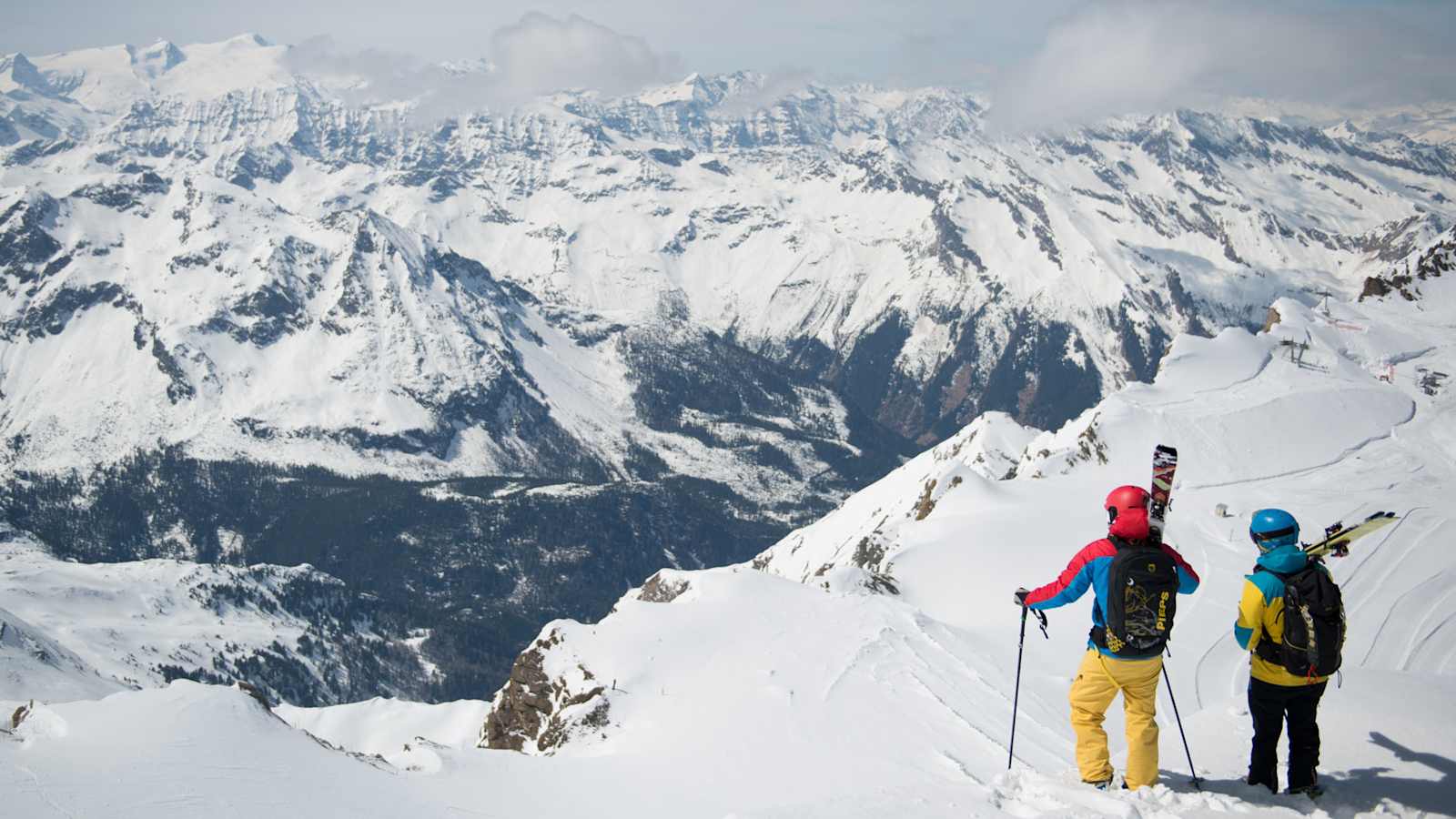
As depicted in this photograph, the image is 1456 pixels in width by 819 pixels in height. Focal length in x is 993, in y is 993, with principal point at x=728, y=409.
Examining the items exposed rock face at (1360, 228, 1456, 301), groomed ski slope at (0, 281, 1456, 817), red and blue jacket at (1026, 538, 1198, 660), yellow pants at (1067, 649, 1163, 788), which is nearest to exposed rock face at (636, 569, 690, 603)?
groomed ski slope at (0, 281, 1456, 817)

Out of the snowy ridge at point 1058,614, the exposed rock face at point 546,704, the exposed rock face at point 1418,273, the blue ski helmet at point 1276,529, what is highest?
the exposed rock face at point 1418,273

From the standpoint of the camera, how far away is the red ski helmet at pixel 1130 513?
15297 mm

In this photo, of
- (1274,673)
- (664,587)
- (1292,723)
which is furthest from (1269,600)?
(664,587)

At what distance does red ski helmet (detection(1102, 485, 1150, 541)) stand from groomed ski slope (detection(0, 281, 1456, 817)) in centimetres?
408

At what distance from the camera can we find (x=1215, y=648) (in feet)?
144

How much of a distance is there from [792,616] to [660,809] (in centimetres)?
2207

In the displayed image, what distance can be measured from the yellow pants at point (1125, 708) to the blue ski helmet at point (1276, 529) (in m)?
2.51

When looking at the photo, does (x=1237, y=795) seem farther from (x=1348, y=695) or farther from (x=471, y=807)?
(x=471, y=807)

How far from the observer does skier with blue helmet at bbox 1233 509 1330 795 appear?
49.8ft

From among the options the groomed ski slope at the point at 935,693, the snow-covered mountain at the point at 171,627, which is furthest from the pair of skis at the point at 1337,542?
the snow-covered mountain at the point at 171,627

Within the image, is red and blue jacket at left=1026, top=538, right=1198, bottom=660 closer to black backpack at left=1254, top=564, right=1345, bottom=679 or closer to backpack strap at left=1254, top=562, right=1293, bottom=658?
backpack strap at left=1254, top=562, right=1293, bottom=658

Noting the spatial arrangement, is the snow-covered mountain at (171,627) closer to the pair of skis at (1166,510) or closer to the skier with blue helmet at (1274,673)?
the pair of skis at (1166,510)

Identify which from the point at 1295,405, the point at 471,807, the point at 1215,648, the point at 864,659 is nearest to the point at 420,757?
the point at 471,807

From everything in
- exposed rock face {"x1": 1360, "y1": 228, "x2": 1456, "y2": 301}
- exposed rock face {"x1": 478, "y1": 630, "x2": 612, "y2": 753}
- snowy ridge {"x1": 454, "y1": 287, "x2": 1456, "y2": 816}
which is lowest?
exposed rock face {"x1": 478, "y1": 630, "x2": 612, "y2": 753}
